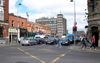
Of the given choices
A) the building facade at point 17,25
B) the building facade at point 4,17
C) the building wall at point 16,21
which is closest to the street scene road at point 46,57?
the building facade at point 4,17

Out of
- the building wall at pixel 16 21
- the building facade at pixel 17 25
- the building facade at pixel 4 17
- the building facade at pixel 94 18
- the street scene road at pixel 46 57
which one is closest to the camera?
the street scene road at pixel 46 57

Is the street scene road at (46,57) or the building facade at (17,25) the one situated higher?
the building facade at (17,25)

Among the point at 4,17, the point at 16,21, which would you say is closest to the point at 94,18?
the point at 4,17

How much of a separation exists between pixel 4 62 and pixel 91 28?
33947mm

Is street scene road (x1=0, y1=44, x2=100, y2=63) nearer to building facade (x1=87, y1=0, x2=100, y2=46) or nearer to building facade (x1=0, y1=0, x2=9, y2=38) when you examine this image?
building facade (x1=87, y1=0, x2=100, y2=46)

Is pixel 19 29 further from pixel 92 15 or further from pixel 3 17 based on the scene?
pixel 92 15

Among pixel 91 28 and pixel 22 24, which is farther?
pixel 22 24

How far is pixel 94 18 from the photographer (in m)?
54.7

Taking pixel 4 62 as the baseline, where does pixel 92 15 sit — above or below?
above

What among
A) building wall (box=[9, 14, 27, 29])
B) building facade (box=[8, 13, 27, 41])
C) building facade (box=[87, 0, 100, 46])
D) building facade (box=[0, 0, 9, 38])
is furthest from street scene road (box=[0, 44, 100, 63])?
building wall (box=[9, 14, 27, 29])

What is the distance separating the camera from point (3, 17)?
87.1 m

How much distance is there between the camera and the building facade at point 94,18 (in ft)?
177

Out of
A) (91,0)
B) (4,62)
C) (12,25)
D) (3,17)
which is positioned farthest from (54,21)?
(4,62)

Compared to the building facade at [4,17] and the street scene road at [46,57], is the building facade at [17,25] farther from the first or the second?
the street scene road at [46,57]
